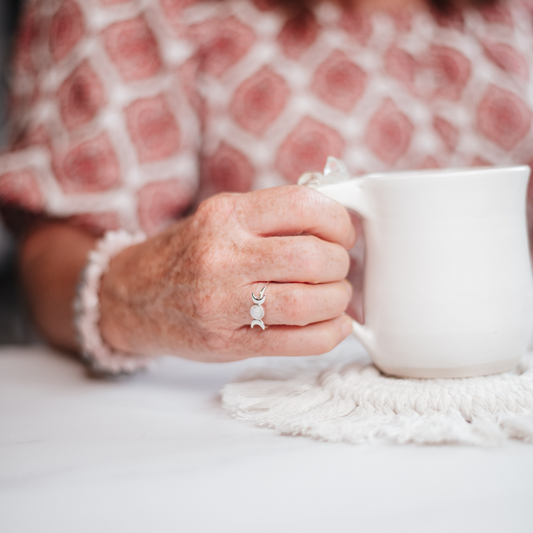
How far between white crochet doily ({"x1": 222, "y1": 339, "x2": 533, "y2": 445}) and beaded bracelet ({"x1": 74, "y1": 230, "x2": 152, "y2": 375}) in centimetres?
17

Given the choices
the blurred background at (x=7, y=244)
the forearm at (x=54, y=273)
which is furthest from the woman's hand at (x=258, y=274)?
the blurred background at (x=7, y=244)

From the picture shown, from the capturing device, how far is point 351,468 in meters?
0.34

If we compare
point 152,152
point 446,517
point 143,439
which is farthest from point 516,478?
point 152,152

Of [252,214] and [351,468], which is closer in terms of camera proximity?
[351,468]

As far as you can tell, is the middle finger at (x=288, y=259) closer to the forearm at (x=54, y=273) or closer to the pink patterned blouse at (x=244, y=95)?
the forearm at (x=54, y=273)

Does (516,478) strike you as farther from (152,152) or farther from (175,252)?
(152,152)

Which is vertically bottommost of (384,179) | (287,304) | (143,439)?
(143,439)

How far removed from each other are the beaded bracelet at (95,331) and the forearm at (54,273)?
7cm

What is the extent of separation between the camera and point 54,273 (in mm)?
724

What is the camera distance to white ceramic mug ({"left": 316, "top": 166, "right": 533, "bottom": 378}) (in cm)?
41

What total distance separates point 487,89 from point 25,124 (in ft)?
2.72

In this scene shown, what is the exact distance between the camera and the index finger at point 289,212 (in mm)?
428

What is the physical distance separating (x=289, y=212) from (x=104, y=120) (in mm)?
546

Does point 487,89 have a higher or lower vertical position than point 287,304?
higher
